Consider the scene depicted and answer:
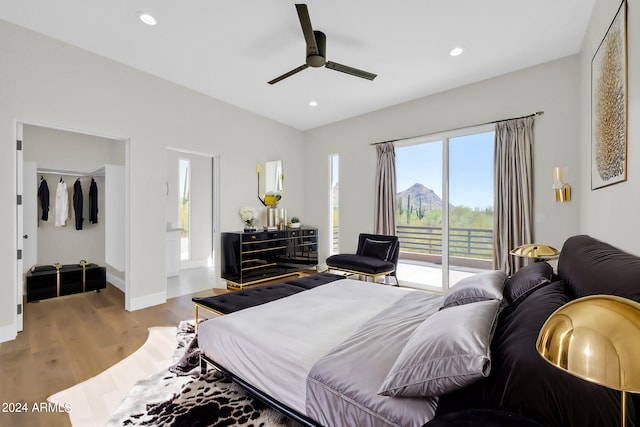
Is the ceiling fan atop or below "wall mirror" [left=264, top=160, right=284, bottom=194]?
atop

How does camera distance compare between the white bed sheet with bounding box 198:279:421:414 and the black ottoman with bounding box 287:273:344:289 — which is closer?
the white bed sheet with bounding box 198:279:421:414

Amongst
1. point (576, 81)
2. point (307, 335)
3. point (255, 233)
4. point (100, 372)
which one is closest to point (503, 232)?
point (576, 81)

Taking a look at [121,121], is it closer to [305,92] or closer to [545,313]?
[305,92]

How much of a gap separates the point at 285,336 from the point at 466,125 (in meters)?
3.89

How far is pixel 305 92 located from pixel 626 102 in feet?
11.5

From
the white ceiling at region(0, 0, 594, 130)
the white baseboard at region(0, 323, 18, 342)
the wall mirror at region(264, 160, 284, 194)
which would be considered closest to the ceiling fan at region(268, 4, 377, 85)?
the white ceiling at region(0, 0, 594, 130)

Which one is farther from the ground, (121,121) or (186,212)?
(121,121)

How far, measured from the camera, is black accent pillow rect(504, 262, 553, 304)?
5.32ft

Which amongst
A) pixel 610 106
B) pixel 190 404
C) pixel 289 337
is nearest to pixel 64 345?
pixel 190 404

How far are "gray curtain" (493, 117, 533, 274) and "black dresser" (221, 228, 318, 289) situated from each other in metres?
3.20

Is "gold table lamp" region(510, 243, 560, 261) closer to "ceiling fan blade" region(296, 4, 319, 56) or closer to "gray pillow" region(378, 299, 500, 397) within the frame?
"gray pillow" region(378, 299, 500, 397)

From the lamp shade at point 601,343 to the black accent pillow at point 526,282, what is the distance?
1.23 meters

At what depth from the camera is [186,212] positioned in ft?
21.8

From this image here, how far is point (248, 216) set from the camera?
493 centimetres
